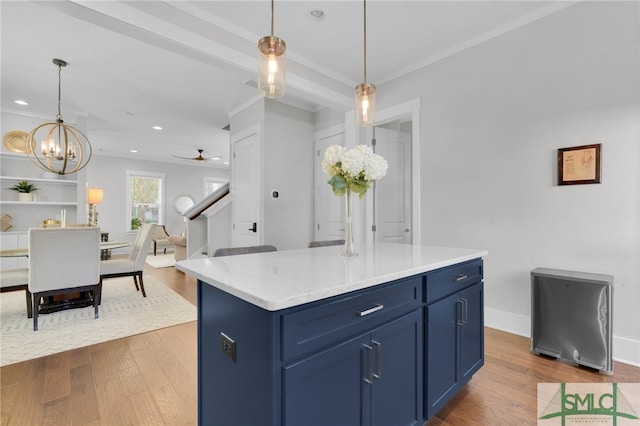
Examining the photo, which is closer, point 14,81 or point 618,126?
point 618,126

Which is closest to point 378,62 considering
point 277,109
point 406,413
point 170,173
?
point 277,109

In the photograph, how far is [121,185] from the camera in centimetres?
864

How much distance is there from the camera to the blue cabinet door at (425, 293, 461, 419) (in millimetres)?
1536

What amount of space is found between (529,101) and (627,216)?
122cm

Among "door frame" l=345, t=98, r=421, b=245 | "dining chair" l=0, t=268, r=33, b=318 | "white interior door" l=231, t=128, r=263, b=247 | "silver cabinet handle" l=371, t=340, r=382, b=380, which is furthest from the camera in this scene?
"white interior door" l=231, t=128, r=263, b=247

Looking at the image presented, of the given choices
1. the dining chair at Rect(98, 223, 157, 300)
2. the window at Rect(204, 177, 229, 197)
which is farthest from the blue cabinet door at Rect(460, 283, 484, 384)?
the window at Rect(204, 177, 229, 197)

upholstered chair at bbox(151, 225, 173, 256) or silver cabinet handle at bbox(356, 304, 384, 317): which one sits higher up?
silver cabinet handle at bbox(356, 304, 384, 317)

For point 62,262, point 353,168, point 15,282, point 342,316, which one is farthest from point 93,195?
point 342,316

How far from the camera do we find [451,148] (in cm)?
328

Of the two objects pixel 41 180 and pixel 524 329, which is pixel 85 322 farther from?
pixel 524 329

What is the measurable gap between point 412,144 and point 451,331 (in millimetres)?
2659

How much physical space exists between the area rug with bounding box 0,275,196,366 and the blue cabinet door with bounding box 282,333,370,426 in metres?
2.66

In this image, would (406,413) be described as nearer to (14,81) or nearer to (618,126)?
(618,126)

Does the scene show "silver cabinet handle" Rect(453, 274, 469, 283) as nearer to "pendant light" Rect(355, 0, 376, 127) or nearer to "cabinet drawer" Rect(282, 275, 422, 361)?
"cabinet drawer" Rect(282, 275, 422, 361)
